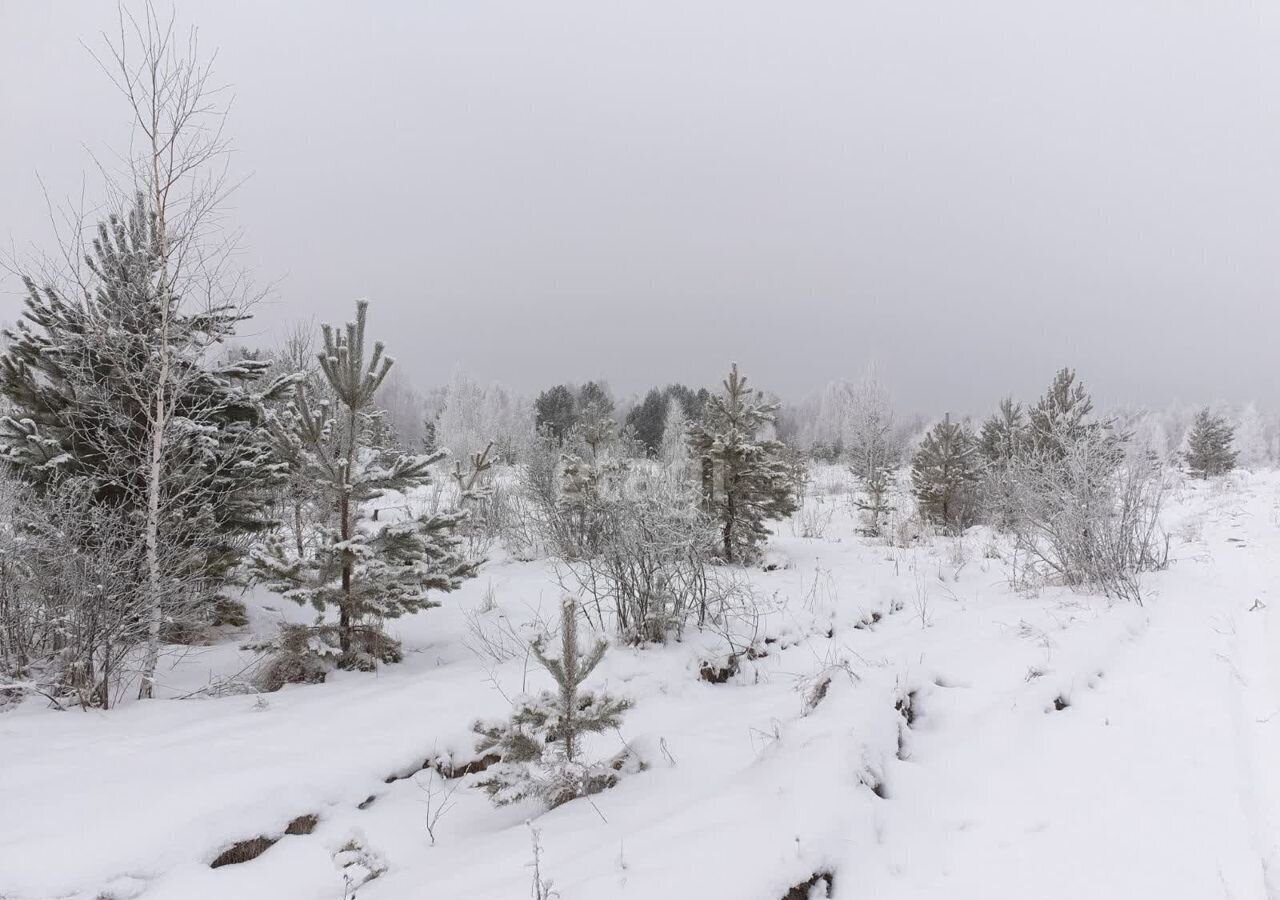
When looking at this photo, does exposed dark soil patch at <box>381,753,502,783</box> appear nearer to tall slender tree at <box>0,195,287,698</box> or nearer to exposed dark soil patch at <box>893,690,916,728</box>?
tall slender tree at <box>0,195,287,698</box>

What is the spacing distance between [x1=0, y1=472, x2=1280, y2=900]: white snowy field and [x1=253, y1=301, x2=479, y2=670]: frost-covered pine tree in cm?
59

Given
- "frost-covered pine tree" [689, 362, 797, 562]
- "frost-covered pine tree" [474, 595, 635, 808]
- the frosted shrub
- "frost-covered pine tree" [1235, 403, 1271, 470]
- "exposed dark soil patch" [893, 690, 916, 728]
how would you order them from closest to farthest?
"frost-covered pine tree" [474, 595, 635, 808]
"exposed dark soil patch" [893, 690, 916, 728]
the frosted shrub
"frost-covered pine tree" [689, 362, 797, 562]
"frost-covered pine tree" [1235, 403, 1271, 470]

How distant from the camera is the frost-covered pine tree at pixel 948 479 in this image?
1452 cm

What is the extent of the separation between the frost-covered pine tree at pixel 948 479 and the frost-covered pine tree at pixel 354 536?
12.8 meters

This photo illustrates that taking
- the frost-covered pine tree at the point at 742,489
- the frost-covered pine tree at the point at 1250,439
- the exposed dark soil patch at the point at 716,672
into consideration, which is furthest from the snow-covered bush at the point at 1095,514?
the frost-covered pine tree at the point at 1250,439

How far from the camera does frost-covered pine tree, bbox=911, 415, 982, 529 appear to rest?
14516 mm

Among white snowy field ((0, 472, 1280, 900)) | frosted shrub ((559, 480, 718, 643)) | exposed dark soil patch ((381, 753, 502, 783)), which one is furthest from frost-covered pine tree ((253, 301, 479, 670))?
exposed dark soil patch ((381, 753, 502, 783))

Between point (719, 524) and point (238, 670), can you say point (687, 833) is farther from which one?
point (719, 524)

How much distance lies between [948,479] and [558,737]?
45.3ft

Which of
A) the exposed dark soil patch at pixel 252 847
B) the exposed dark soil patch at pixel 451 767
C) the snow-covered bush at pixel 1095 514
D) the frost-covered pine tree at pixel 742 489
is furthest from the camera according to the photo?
the frost-covered pine tree at pixel 742 489

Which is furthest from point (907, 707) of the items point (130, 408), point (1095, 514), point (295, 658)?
point (130, 408)

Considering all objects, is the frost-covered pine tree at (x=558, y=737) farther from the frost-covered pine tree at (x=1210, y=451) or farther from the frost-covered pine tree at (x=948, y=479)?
the frost-covered pine tree at (x=1210, y=451)

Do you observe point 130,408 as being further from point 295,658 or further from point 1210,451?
point 1210,451

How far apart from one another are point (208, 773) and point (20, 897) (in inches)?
36.1
